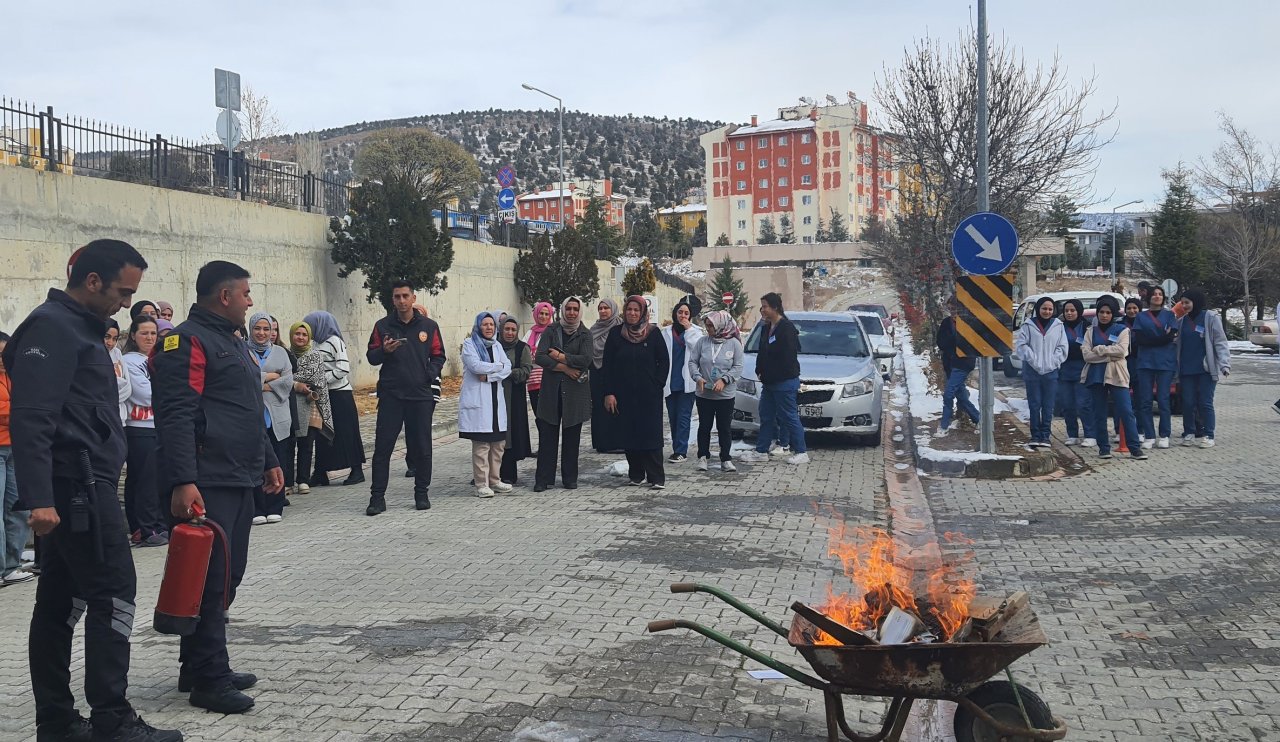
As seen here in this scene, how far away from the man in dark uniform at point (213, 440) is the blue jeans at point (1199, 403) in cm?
1200

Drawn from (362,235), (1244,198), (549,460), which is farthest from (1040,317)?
(1244,198)

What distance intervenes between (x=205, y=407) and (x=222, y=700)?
1266mm

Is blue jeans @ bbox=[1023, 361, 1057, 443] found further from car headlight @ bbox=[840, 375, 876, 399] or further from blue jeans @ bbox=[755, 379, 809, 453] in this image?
blue jeans @ bbox=[755, 379, 809, 453]

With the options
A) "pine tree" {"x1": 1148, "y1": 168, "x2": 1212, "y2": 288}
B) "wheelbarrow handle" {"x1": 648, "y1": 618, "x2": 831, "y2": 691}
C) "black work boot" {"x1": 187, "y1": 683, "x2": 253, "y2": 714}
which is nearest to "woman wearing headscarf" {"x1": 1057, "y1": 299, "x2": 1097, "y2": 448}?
Result: "wheelbarrow handle" {"x1": 648, "y1": 618, "x2": 831, "y2": 691}

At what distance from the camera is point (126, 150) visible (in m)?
15.6

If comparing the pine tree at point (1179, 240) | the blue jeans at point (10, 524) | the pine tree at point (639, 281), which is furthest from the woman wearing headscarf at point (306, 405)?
the pine tree at point (1179, 240)

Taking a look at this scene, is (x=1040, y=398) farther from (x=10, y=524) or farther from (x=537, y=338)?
(x=10, y=524)

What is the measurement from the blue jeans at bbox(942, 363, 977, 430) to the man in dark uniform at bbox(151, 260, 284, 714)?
11291mm

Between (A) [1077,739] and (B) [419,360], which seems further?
(B) [419,360]

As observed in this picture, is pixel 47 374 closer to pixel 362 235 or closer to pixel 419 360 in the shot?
pixel 419 360

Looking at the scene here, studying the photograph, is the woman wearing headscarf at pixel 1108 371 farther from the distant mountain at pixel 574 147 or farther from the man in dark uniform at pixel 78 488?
the distant mountain at pixel 574 147

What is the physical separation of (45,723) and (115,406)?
1256 millimetres

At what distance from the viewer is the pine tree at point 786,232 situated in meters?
106

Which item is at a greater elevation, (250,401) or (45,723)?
(250,401)
